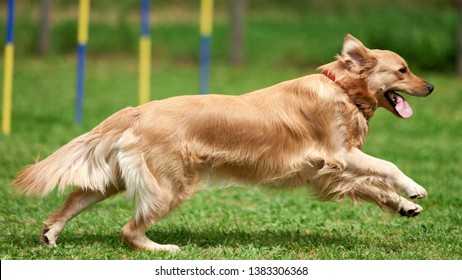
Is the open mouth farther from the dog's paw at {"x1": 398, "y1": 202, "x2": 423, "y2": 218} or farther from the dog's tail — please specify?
the dog's tail

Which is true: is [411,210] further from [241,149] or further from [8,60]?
[8,60]

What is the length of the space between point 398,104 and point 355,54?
55 centimetres

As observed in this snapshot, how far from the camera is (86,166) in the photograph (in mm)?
6191

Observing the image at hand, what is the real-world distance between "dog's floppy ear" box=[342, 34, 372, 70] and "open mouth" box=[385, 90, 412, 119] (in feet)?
1.08

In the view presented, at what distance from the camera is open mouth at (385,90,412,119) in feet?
21.5

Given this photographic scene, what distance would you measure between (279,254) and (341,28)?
21419mm

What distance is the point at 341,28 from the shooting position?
2680 cm

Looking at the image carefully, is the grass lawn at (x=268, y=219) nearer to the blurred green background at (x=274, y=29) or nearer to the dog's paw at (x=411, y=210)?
the dog's paw at (x=411, y=210)

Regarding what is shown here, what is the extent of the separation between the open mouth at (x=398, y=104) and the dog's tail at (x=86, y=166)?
80.5 inches

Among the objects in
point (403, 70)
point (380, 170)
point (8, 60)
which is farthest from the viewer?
point (8, 60)

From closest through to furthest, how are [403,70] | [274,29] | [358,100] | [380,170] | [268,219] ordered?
1. [380,170]
2. [358,100]
3. [403,70]
4. [268,219]
5. [274,29]

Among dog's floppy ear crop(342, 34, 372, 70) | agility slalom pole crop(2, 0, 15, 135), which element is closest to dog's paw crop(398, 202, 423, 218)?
dog's floppy ear crop(342, 34, 372, 70)

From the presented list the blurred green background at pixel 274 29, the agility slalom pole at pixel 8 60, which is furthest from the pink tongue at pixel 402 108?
the blurred green background at pixel 274 29

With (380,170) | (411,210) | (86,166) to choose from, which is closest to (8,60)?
(86,166)
